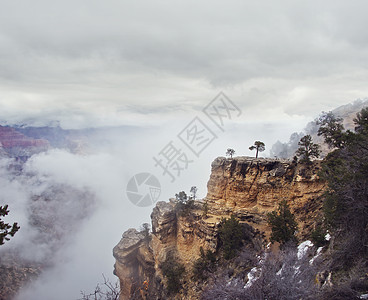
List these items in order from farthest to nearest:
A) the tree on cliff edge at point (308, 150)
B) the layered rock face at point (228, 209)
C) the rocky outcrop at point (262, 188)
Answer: the tree on cliff edge at point (308, 150) < the layered rock face at point (228, 209) < the rocky outcrop at point (262, 188)

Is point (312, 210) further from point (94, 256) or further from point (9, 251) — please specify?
point (94, 256)

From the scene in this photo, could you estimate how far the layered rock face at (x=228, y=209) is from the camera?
31.1 m

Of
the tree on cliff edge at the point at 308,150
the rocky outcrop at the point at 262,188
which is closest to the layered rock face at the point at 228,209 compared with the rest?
the rocky outcrop at the point at 262,188

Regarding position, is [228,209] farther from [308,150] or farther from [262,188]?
[308,150]

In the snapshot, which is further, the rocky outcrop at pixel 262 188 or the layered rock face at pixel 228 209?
the layered rock face at pixel 228 209

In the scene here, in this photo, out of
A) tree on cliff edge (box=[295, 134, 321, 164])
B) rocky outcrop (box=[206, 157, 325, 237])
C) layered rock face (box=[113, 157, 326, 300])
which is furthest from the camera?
tree on cliff edge (box=[295, 134, 321, 164])

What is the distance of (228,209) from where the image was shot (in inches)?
1426

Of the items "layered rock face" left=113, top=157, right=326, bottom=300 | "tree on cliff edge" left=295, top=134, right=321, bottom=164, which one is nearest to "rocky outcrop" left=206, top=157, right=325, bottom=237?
"layered rock face" left=113, top=157, right=326, bottom=300

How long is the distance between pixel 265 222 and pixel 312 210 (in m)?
6.30

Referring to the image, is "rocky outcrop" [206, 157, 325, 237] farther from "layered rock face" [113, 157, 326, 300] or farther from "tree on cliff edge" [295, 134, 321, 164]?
"tree on cliff edge" [295, 134, 321, 164]

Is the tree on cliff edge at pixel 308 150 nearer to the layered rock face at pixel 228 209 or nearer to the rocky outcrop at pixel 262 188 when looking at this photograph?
the rocky outcrop at pixel 262 188

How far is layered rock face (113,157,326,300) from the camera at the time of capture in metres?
31.1

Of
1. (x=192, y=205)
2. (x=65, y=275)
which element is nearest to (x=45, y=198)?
(x=65, y=275)

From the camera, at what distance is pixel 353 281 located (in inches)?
400
